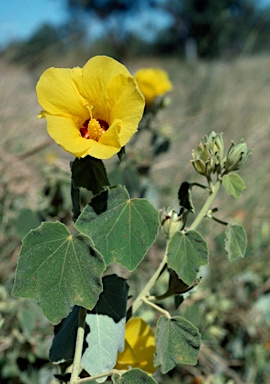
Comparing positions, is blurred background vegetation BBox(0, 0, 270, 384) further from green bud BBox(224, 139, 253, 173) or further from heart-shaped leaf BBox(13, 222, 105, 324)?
heart-shaped leaf BBox(13, 222, 105, 324)

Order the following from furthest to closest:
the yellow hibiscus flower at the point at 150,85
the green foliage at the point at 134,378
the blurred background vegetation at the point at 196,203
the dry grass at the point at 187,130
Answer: the dry grass at the point at 187,130
the yellow hibiscus flower at the point at 150,85
the blurred background vegetation at the point at 196,203
the green foliage at the point at 134,378

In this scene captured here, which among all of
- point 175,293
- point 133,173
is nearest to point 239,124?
point 133,173

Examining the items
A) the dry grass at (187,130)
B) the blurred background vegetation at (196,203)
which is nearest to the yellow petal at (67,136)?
the blurred background vegetation at (196,203)

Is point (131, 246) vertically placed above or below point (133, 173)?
above

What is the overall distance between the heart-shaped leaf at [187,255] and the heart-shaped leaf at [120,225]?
4cm

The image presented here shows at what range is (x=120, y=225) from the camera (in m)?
0.60

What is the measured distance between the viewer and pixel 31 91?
15.9 ft

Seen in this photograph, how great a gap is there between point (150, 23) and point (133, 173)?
7.44 m

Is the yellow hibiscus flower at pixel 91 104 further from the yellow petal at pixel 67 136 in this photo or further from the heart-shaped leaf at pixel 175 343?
the heart-shaped leaf at pixel 175 343

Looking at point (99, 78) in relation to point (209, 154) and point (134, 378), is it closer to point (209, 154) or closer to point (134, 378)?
point (209, 154)

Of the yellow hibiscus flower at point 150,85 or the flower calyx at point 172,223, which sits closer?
the flower calyx at point 172,223

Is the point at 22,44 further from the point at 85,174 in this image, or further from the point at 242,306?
the point at 85,174

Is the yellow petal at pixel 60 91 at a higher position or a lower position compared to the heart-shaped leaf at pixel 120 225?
higher

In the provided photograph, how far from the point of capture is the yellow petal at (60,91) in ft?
1.92
